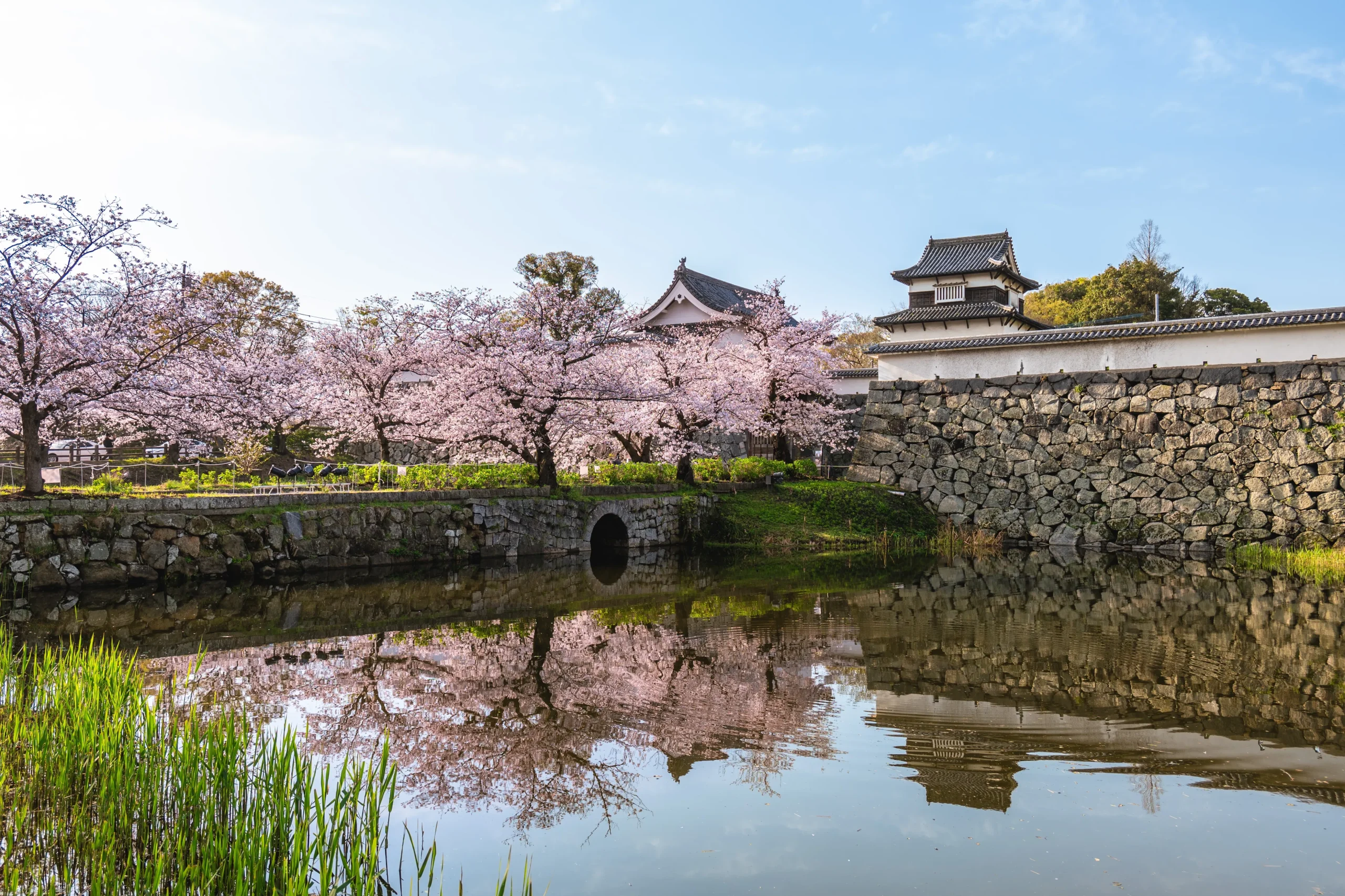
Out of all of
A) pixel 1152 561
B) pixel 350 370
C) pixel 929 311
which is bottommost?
pixel 1152 561

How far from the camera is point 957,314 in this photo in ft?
83.5

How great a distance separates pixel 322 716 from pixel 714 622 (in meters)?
5.13

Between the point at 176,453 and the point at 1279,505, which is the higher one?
the point at 176,453

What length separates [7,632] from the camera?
29.1 ft

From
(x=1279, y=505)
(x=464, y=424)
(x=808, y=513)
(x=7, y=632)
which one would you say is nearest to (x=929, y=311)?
(x=808, y=513)

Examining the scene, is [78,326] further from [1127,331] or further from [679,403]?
[1127,331]

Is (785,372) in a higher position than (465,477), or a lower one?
higher

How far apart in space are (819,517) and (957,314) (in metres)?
7.86

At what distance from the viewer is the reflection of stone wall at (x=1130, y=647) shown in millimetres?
6953

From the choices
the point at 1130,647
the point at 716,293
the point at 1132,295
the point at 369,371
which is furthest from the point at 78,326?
the point at 1132,295

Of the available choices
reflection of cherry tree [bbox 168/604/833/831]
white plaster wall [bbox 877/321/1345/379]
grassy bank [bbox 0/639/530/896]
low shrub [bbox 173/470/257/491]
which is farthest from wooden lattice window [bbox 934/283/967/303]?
grassy bank [bbox 0/639/530/896]

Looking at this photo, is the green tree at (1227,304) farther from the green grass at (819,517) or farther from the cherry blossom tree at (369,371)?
the cherry blossom tree at (369,371)

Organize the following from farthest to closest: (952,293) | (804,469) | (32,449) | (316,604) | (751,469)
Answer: (952,293) < (804,469) < (751,469) < (32,449) < (316,604)

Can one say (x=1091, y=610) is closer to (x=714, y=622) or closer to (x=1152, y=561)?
(x=714, y=622)
